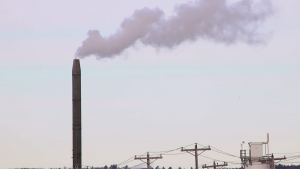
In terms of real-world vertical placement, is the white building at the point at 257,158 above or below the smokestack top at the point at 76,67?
below

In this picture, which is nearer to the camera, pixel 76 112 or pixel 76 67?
pixel 76 112

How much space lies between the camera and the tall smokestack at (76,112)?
5922cm

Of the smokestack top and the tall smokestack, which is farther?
the smokestack top

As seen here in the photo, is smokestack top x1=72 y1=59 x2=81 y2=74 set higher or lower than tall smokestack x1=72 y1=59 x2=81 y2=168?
higher

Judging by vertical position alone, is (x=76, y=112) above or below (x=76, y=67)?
below

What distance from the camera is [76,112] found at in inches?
2343

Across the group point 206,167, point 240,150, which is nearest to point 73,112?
point 240,150

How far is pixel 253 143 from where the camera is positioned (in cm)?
6181

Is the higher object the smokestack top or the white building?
the smokestack top

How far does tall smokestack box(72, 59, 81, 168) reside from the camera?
2331 inches

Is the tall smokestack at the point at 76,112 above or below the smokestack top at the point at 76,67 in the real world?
below

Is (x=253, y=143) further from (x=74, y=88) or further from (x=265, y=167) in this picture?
(x=74, y=88)

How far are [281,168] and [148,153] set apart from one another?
127 meters

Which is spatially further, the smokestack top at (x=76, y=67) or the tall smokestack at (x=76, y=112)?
the smokestack top at (x=76, y=67)
